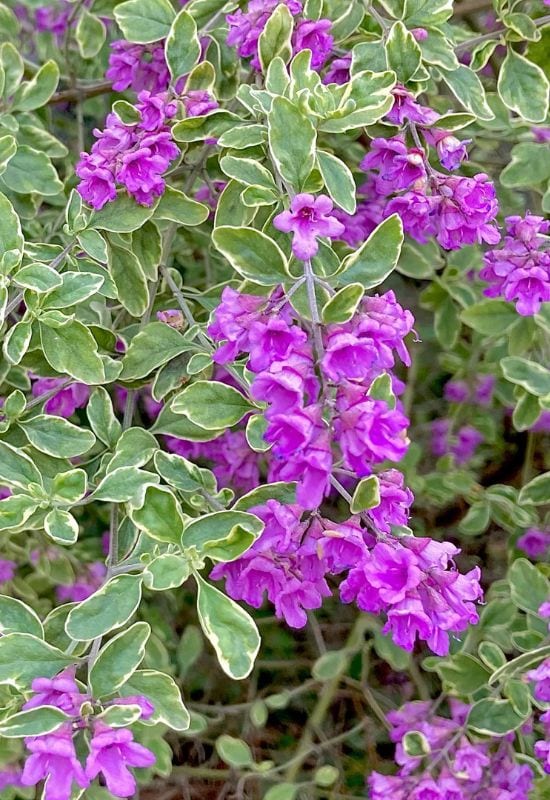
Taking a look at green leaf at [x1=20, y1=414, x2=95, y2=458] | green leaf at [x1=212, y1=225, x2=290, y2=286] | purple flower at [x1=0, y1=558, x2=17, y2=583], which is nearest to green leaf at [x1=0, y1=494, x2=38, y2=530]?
green leaf at [x1=20, y1=414, x2=95, y2=458]

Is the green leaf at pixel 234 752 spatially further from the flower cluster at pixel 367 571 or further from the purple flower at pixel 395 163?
the purple flower at pixel 395 163

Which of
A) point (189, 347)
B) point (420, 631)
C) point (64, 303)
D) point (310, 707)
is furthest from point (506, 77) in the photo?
point (310, 707)

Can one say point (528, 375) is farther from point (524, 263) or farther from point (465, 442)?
point (465, 442)

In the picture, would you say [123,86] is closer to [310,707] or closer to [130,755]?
[130,755]

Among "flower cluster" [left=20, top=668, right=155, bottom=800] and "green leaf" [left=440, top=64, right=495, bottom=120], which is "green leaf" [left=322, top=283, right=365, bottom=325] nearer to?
"flower cluster" [left=20, top=668, right=155, bottom=800]

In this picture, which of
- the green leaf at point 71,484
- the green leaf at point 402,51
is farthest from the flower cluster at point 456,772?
the green leaf at point 402,51

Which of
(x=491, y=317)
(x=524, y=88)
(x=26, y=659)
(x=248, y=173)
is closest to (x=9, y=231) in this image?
(x=248, y=173)

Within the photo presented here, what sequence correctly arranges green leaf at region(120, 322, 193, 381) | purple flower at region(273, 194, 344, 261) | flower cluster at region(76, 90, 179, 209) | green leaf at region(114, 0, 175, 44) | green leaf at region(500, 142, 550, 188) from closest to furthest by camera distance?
purple flower at region(273, 194, 344, 261) → flower cluster at region(76, 90, 179, 209) → green leaf at region(120, 322, 193, 381) → green leaf at region(114, 0, 175, 44) → green leaf at region(500, 142, 550, 188)
